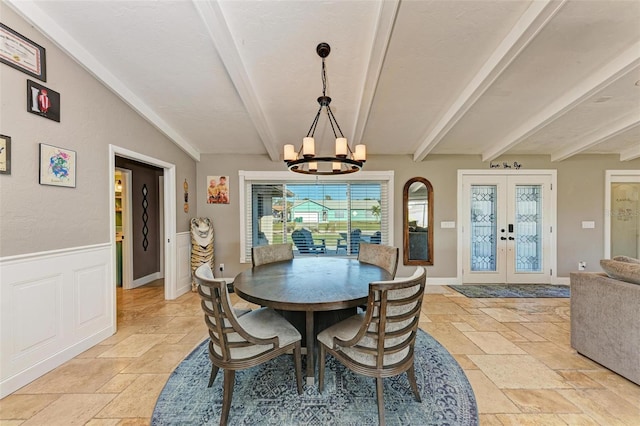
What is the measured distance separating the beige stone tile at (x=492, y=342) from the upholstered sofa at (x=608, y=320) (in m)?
0.50

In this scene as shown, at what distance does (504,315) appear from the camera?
317 cm

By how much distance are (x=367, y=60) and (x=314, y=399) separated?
8.96ft

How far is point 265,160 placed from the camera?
15.1ft

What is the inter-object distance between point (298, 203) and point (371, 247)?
2274 mm

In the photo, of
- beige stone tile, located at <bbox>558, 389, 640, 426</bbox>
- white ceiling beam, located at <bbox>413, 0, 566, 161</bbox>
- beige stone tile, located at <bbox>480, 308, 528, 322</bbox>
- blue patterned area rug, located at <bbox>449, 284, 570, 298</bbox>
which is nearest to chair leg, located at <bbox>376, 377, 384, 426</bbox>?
beige stone tile, located at <bbox>558, 389, 640, 426</bbox>

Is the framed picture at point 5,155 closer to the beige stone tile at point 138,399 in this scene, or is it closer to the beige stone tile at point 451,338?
the beige stone tile at point 138,399

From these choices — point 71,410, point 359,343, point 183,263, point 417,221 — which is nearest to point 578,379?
point 359,343

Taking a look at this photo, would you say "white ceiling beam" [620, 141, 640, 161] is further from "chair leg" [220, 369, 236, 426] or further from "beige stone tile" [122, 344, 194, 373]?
"beige stone tile" [122, 344, 194, 373]

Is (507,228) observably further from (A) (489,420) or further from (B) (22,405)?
(B) (22,405)

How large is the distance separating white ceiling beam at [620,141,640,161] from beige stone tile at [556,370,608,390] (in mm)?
4404

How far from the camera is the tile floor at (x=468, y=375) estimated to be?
5.28 feet

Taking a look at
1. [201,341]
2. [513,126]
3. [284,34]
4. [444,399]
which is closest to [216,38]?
[284,34]

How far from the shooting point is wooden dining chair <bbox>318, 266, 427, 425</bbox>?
139 centimetres

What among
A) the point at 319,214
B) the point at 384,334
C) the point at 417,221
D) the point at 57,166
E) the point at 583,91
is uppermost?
the point at 583,91
